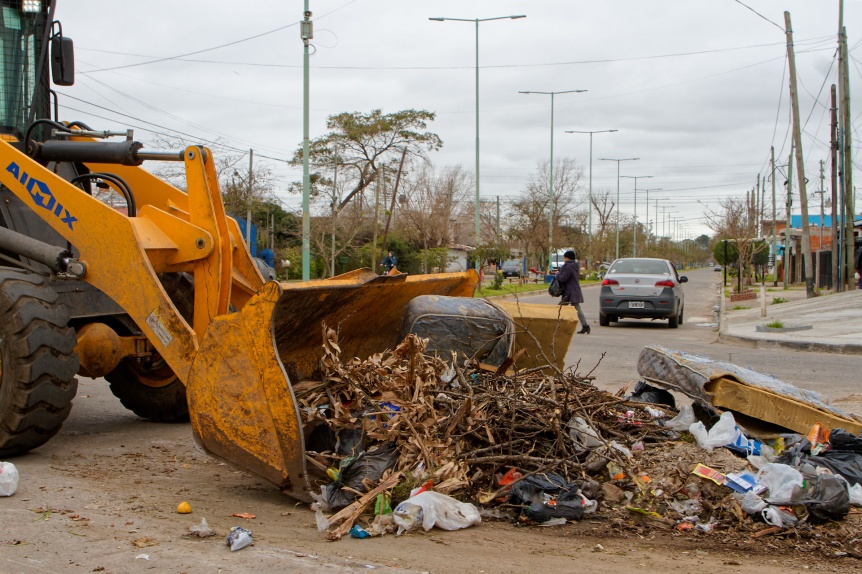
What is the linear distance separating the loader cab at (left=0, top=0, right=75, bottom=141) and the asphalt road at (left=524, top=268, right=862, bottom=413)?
16.4ft

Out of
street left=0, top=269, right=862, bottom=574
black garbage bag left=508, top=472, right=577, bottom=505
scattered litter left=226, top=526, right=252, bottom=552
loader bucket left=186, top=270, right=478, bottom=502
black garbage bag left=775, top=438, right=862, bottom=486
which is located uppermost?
loader bucket left=186, top=270, right=478, bottom=502

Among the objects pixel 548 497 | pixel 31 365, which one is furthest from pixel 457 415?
pixel 31 365

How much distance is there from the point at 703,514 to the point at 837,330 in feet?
46.3

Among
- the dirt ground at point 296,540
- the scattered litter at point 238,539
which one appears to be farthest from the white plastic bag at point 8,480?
the scattered litter at point 238,539

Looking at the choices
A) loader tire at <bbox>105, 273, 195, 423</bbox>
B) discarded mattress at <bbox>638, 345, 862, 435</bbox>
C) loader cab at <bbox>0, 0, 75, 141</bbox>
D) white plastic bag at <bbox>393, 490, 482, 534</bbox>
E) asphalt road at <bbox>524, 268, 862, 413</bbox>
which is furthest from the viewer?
asphalt road at <bbox>524, 268, 862, 413</bbox>

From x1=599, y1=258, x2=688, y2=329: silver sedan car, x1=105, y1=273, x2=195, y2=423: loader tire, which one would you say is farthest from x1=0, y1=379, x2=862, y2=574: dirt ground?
x1=599, y1=258, x2=688, y2=329: silver sedan car

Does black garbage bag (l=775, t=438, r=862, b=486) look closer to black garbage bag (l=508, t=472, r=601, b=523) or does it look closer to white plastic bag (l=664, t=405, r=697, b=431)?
white plastic bag (l=664, t=405, r=697, b=431)

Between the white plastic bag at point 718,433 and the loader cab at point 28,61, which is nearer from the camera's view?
the white plastic bag at point 718,433

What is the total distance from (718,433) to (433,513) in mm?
2202

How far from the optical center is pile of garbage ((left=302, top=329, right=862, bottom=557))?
4691 mm

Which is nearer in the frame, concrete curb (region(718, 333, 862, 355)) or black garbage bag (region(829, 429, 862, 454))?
black garbage bag (region(829, 429, 862, 454))

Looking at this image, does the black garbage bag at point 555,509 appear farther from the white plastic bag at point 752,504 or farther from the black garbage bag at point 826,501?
the black garbage bag at point 826,501

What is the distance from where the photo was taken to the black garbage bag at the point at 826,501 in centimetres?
462

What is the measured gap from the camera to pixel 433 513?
15.0ft
